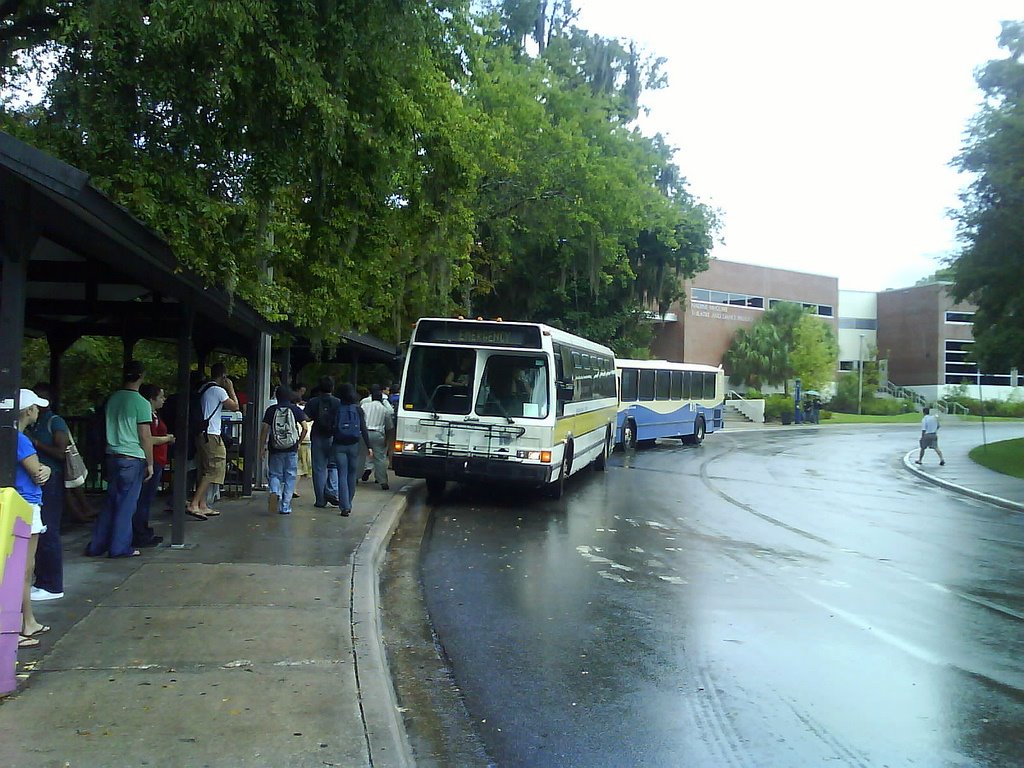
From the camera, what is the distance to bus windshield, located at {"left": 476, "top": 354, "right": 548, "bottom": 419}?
47.0 feet

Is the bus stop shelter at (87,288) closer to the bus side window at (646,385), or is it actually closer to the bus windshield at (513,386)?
the bus windshield at (513,386)

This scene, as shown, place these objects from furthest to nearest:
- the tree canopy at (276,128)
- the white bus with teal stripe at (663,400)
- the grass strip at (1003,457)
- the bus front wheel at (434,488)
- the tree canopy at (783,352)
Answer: the tree canopy at (783,352), the white bus with teal stripe at (663,400), the grass strip at (1003,457), the bus front wheel at (434,488), the tree canopy at (276,128)

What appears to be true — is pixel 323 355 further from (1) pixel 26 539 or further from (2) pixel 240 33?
(1) pixel 26 539

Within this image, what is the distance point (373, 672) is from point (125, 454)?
13.3ft

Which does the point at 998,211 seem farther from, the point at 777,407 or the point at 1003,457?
the point at 777,407

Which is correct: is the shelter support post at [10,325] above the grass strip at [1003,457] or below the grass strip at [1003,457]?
above

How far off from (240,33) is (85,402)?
1662cm

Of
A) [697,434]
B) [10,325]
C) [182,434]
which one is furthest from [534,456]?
[697,434]

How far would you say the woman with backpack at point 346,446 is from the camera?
12456mm

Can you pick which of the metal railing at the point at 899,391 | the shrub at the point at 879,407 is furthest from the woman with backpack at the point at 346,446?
the metal railing at the point at 899,391

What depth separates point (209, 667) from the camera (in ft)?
18.9

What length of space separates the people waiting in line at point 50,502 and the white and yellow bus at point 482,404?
7.15 meters

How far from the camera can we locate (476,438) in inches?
559

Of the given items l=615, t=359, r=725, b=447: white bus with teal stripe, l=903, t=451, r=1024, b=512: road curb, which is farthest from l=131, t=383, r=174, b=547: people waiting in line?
l=615, t=359, r=725, b=447: white bus with teal stripe
